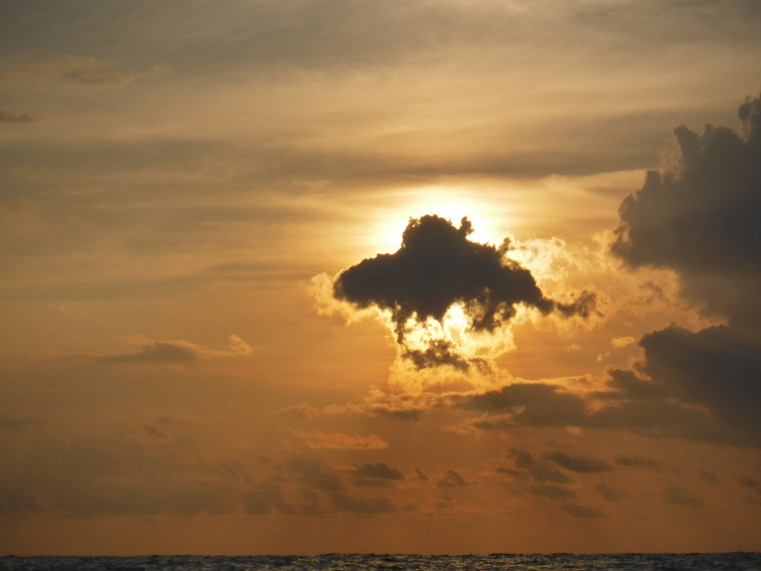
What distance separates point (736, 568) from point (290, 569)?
3363 inches

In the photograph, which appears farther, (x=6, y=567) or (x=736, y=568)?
(x=736, y=568)

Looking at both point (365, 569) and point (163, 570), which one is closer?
point (163, 570)

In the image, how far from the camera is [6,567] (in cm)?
18075

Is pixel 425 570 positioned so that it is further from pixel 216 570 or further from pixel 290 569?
pixel 216 570

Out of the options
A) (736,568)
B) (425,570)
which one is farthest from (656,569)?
(425,570)

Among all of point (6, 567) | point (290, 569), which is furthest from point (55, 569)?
point (290, 569)

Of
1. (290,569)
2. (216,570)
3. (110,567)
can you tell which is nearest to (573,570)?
(290,569)

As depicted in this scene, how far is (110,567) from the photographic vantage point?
653 ft

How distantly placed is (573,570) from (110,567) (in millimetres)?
91106

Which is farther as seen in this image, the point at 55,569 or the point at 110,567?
the point at 110,567

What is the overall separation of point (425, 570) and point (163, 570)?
51.0 metres

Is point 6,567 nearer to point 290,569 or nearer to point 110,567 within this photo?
point 110,567

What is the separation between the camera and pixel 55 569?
181 metres

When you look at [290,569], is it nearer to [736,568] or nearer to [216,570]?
[216,570]
